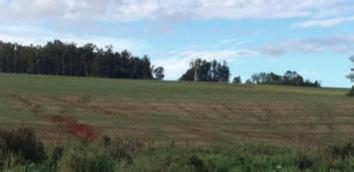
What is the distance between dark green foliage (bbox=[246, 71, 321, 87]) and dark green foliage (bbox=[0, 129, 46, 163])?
122918 mm

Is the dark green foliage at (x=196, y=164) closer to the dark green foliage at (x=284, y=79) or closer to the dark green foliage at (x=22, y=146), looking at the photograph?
the dark green foliage at (x=22, y=146)

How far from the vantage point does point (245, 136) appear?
36438mm

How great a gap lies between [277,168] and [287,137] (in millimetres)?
26922

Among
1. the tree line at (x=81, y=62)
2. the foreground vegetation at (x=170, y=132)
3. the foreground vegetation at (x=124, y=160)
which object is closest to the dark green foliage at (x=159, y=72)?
the tree line at (x=81, y=62)

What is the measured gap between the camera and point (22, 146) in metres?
12.5

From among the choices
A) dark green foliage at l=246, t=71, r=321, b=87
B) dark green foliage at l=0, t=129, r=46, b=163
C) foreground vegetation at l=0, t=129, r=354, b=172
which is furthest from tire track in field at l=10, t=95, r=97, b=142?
dark green foliage at l=246, t=71, r=321, b=87

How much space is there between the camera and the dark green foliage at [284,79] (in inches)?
5423

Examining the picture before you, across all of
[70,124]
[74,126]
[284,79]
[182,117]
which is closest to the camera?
[74,126]

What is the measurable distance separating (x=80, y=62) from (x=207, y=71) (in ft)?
93.3

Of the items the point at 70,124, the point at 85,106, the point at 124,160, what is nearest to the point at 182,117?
the point at 85,106

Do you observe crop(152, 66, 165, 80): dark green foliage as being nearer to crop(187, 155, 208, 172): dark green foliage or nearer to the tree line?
the tree line

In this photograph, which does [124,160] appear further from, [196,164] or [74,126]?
[74,126]

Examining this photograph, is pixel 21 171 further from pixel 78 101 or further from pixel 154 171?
pixel 78 101

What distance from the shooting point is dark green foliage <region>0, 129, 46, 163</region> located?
1202 centimetres
